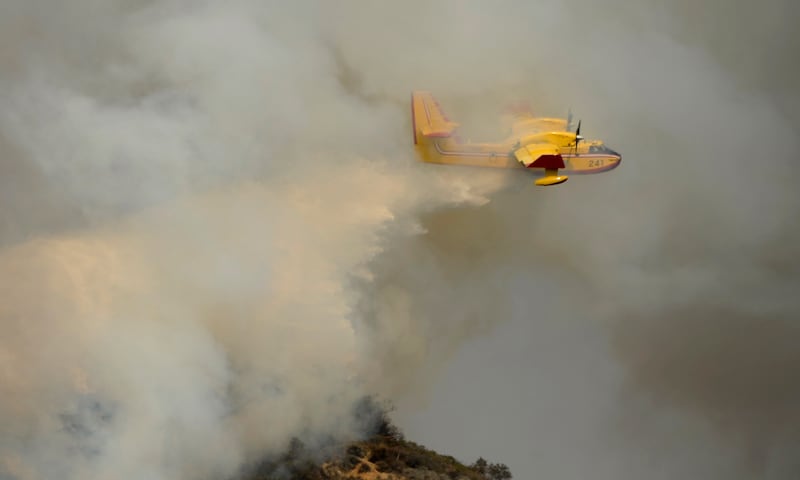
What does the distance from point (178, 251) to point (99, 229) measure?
4.07 meters

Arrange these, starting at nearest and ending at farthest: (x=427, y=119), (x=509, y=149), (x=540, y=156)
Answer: (x=540, y=156) → (x=427, y=119) → (x=509, y=149)

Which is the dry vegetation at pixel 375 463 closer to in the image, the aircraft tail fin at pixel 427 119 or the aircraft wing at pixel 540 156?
the aircraft tail fin at pixel 427 119

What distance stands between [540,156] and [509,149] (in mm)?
2227

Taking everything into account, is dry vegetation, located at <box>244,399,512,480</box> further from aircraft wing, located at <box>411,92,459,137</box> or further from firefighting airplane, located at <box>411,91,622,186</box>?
aircraft wing, located at <box>411,92,459,137</box>

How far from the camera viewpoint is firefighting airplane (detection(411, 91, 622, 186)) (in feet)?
209

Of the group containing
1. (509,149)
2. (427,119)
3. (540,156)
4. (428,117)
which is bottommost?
(427,119)

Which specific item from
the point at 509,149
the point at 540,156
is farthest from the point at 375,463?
the point at 540,156

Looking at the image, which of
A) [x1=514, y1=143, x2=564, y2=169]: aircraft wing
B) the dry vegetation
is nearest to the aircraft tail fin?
[x1=514, y1=143, x2=564, y2=169]: aircraft wing

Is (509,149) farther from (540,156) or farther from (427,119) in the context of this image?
(427,119)

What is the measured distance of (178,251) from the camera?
62125 millimetres

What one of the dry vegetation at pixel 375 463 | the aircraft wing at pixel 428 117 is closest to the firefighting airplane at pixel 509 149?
the aircraft wing at pixel 428 117

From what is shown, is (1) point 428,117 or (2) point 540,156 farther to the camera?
(1) point 428,117

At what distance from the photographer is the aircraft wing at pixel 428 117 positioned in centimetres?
6381

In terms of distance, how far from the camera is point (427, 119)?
63.9 metres
